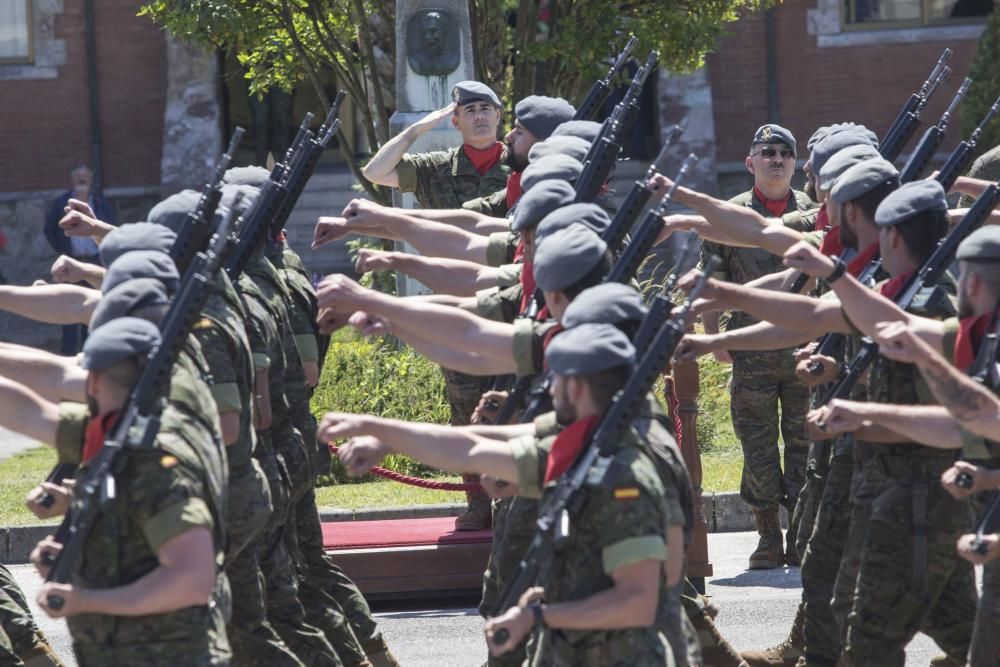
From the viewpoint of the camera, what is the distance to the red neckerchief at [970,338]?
596 centimetres

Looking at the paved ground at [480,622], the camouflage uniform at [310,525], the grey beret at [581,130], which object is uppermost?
the grey beret at [581,130]

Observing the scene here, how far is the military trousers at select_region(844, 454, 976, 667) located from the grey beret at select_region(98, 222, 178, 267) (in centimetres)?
259

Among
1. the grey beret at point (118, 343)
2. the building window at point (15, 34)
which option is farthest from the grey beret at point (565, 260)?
the building window at point (15, 34)

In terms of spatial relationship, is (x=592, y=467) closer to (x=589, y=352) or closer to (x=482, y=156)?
(x=589, y=352)

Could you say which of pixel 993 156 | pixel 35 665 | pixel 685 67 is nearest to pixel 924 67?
pixel 685 67

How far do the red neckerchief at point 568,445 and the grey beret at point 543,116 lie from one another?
351 cm

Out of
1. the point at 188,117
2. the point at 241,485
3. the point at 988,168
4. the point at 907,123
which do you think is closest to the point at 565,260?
the point at 241,485

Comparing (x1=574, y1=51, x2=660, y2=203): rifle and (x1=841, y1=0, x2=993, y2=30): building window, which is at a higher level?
(x1=841, y1=0, x2=993, y2=30): building window

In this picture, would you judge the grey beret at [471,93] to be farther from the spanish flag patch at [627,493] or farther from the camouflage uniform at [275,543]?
the spanish flag patch at [627,493]

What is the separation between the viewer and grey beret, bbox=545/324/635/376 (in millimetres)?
4957

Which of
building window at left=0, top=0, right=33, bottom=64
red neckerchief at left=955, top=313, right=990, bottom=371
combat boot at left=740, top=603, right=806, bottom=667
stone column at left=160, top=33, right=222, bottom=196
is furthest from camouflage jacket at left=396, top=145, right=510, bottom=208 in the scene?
building window at left=0, top=0, right=33, bottom=64

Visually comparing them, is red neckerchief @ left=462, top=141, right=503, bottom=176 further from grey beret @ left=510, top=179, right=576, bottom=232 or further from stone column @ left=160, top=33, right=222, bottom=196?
stone column @ left=160, top=33, right=222, bottom=196

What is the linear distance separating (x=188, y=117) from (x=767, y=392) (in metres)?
13.4

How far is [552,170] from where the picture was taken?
23.4ft
